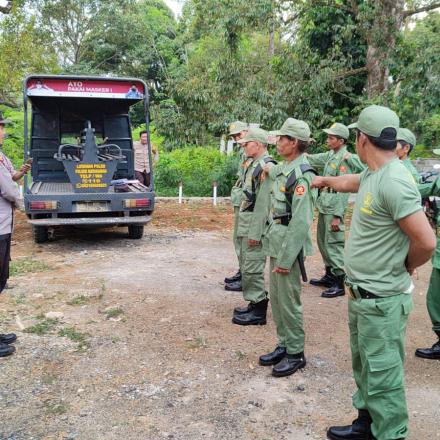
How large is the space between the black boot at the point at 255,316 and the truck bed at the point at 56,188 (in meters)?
3.51

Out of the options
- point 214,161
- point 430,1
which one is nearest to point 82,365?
point 214,161

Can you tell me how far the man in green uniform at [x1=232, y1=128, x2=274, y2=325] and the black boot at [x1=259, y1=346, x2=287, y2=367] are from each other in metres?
0.78

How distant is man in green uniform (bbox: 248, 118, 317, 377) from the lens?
3438 millimetres

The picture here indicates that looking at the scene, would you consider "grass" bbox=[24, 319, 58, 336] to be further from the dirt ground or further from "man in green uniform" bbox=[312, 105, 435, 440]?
"man in green uniform" bbox=[312, 105, 435, 440]

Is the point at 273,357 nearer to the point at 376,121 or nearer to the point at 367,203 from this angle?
the point at 367,203

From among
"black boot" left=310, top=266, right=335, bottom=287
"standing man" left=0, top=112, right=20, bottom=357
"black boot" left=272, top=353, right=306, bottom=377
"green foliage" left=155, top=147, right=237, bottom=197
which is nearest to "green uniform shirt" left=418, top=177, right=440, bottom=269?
"black boot" left=272, top=353, right=306, bottom=377

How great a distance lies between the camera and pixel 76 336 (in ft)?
13.7

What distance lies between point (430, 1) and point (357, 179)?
1021 cm

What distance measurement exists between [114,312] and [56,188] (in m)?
3.69

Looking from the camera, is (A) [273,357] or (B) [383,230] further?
(A) [273,357]

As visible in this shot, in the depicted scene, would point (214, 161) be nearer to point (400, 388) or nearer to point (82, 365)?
point (82, 365)

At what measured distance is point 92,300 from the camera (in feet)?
16.7

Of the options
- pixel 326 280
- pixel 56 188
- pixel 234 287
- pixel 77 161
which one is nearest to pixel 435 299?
pixel 326 280

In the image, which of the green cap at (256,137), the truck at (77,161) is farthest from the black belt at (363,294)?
the truck at (77,161)
